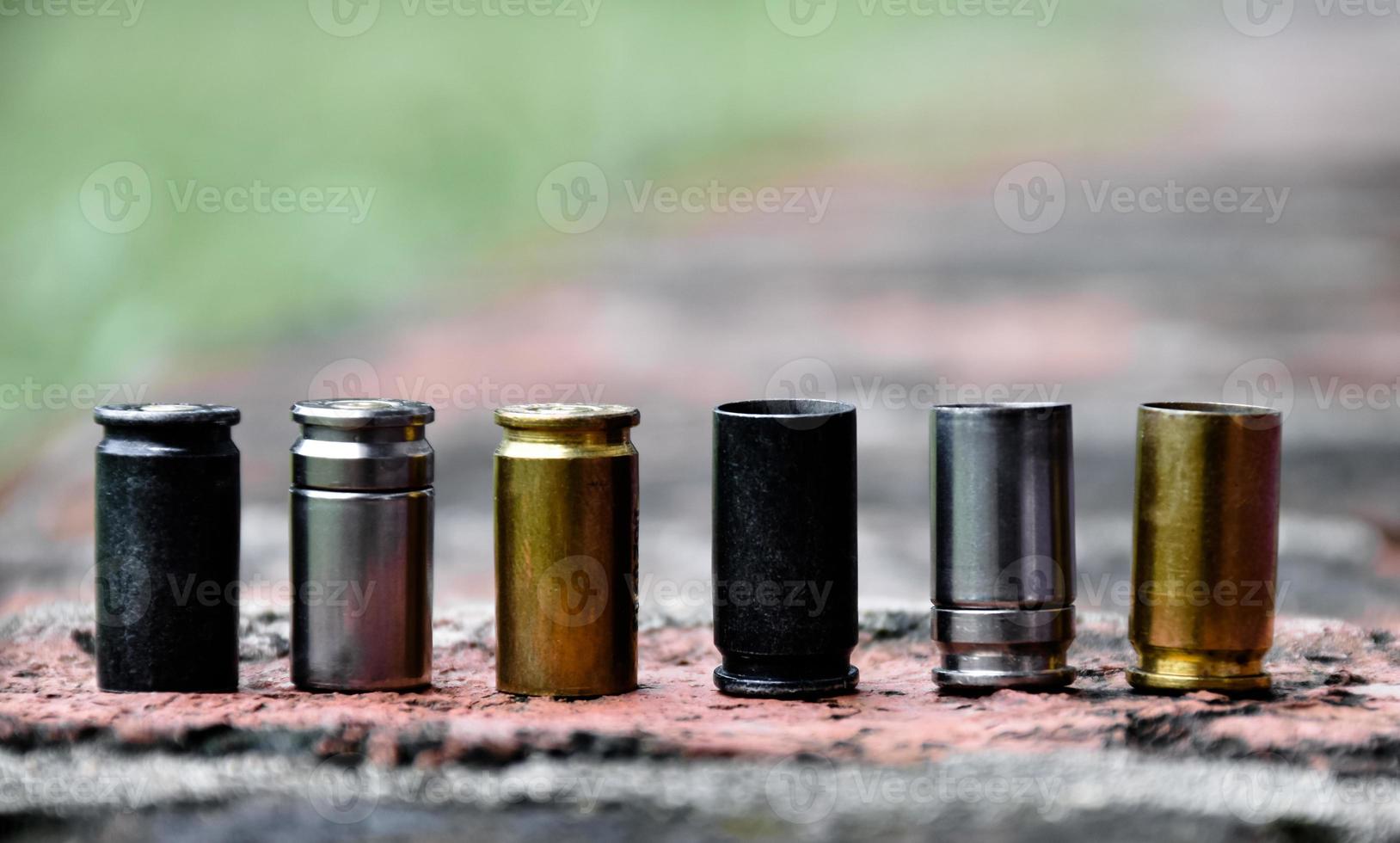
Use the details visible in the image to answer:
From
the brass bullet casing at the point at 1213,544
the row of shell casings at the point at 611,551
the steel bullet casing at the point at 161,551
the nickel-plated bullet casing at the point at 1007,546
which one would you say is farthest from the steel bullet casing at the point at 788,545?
the steel bullet casing at the point at 161,551

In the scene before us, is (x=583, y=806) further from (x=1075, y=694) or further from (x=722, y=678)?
(x=1075, y=694)

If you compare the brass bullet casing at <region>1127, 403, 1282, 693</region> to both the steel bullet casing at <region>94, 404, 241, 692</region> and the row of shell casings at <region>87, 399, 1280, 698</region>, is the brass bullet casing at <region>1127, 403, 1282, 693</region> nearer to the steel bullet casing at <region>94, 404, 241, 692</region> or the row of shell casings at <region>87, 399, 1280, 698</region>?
the row of shell casings at <region>87, 399, 1280, 698</region>

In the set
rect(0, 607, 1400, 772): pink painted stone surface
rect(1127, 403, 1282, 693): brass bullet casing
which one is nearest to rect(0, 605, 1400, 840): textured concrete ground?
rect(0, 607, 1400, 772): pink painted stone surface

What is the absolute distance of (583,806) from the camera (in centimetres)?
281

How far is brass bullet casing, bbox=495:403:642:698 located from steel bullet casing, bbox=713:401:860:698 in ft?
0.71

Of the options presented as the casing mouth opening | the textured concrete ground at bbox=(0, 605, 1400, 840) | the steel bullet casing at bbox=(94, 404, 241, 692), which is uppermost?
the casing mouth opening

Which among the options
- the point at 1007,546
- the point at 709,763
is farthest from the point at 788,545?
the point at 709,763

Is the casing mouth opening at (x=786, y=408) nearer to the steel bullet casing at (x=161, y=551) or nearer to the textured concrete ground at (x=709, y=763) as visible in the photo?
the textured concrete ground at (x=709, y=763)

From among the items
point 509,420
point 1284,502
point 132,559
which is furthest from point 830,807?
point 1284,502

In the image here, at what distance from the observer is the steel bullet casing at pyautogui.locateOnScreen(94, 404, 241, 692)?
136 inches

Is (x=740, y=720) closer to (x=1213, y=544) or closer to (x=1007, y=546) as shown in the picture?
(x=1007, y=546)

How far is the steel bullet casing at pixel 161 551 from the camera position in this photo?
3.46 metres

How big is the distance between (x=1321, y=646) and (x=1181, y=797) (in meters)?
1.37

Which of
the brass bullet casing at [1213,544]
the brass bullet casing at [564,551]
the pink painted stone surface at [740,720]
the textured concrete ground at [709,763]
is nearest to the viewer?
the textured concrete ground at [709,763]
